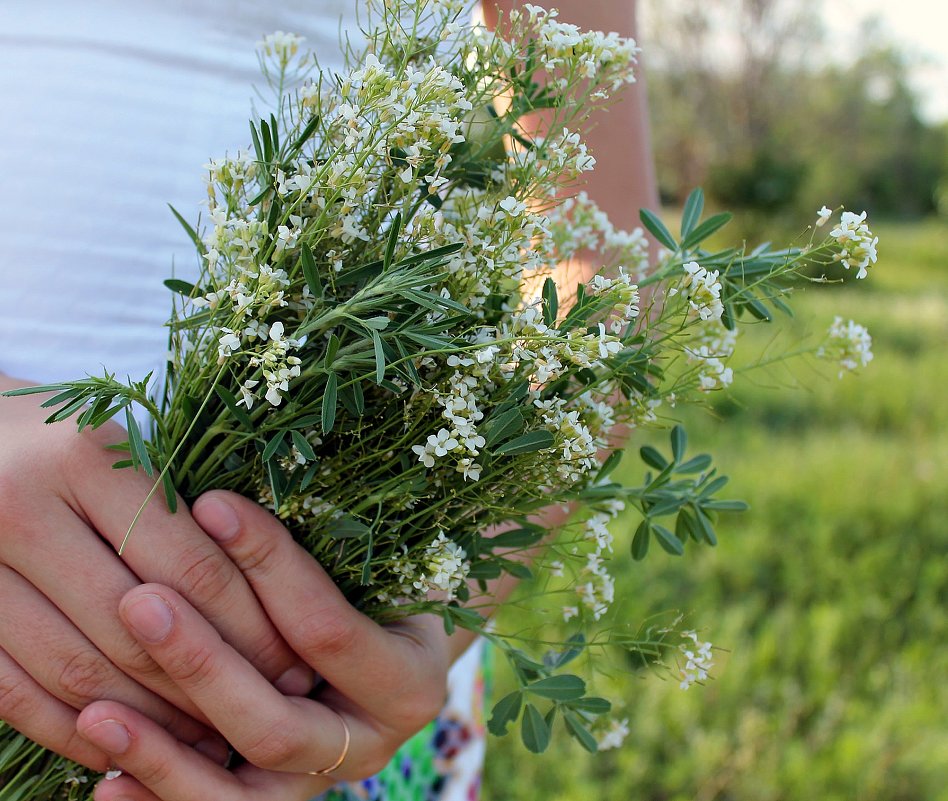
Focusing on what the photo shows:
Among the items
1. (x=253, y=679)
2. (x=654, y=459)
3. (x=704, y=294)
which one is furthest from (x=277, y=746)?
(x=704, y=294)

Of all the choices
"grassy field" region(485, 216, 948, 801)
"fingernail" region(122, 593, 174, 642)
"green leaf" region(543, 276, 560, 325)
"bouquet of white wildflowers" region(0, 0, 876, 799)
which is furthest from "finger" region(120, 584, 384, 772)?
"grassy field" region(485, 216, 948, 801)

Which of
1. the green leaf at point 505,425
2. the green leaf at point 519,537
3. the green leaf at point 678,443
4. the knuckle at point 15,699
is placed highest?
the green leaf at point 505,425

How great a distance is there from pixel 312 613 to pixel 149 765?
0.24 m

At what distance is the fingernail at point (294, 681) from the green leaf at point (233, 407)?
38 centimetres

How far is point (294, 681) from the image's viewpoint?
1.17 meters

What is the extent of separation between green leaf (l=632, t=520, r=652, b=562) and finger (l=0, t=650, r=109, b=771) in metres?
0.67

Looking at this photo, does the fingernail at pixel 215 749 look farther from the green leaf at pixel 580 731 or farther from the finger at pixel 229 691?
the green leaf at pixel 580 731

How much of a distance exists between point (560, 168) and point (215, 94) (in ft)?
1.98

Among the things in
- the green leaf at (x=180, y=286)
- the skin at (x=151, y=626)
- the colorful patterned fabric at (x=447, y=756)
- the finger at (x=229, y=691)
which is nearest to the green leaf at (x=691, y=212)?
the skin at (x=151, y=626)

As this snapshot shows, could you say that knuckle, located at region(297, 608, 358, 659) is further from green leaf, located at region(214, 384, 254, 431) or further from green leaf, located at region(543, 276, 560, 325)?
green leaf, located at region(543, 276, 560, 325)

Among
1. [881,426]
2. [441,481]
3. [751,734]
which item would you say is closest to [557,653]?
[441,481]

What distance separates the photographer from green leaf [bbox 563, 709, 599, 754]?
1.12 meters

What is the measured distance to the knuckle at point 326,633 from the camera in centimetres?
107

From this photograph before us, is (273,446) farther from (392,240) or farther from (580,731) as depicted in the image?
(580,731)
